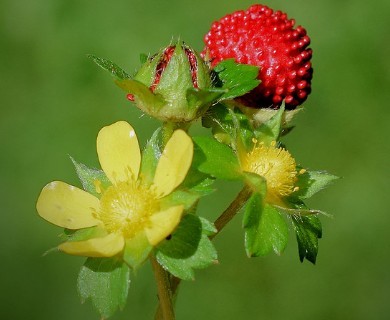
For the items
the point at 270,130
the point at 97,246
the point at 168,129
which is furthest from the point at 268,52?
the point at 97,246

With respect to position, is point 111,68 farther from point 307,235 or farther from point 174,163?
point 307,235

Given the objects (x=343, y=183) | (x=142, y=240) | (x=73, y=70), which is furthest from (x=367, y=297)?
(x=142, y=240)

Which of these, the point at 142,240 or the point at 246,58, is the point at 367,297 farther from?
A: the point at 142,240

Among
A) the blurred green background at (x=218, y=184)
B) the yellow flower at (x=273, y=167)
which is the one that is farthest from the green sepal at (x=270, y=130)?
the blurred green background at (x=218, y=184)

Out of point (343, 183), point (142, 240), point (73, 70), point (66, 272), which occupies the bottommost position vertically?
point (66, 272)

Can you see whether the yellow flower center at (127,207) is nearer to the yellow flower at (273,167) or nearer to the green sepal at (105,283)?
the green sepal at (105,283)

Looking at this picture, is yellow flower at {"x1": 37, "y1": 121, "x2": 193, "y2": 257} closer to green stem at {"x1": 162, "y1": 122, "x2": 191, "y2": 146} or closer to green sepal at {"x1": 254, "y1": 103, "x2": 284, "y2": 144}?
green stem at {"x1": 162, "y1": 122, "x2": 191, "y2": 146}

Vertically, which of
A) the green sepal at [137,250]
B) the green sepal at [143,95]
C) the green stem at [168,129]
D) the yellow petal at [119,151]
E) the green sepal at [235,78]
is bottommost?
the green sepal at [137,250]
